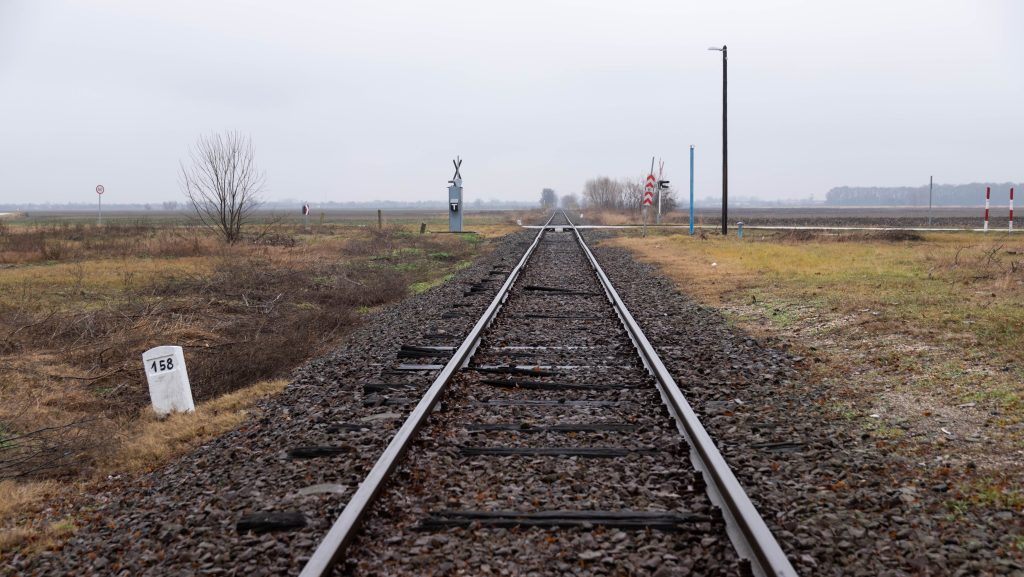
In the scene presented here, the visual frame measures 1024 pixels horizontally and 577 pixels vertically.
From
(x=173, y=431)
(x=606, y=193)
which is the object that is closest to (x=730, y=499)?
(x=173, y=431)

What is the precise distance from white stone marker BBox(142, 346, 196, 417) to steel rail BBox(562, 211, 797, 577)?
418 centimetres

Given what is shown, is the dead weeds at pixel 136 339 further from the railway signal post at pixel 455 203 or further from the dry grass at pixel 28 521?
the railway signal post at pixel 455 203

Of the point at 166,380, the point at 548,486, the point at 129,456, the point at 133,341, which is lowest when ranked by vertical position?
the point at 129,456

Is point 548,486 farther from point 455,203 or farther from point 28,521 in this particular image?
point 455,203

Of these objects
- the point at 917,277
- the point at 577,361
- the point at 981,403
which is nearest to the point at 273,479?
the point at 577,361

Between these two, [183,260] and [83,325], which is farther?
[183,260]

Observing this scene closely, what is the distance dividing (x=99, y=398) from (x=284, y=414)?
3.18 metres

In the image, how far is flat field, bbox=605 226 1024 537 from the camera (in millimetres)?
4902

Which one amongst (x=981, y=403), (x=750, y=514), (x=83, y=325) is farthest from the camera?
(x=83, y=325)

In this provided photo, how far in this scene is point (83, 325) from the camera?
36.6 ft

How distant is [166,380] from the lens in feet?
22.5

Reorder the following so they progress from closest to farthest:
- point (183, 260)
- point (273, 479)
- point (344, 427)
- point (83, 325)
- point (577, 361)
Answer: point (273, 479), point (344, 427), point (577, 361), point (83, 325), point (183, 260)

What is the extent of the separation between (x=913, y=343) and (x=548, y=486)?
5924 mm

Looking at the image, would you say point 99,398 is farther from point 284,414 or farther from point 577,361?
point 577,361
